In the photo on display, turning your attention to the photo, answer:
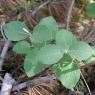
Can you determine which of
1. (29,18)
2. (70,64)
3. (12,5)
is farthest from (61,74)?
(12,5)

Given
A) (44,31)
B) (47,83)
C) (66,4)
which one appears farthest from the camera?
(66,4)

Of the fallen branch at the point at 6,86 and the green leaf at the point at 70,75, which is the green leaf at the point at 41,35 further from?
the fallen branch at the point at 6,86

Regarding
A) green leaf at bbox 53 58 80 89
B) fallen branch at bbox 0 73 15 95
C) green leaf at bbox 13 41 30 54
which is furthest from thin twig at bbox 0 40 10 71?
green leaf at bbox 53 58 80 89

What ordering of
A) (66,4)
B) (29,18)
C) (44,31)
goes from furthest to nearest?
(66,4) → (29,18) → (44,31)

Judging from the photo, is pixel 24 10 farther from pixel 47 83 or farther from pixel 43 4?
pixel 47 83

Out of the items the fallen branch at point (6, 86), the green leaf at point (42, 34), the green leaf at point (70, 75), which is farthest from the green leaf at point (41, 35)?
the fallen branch at point (6, 86)

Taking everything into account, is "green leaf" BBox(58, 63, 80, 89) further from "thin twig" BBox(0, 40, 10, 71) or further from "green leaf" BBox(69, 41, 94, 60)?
"thin twig" BBox(0, 40, 10, 71)
